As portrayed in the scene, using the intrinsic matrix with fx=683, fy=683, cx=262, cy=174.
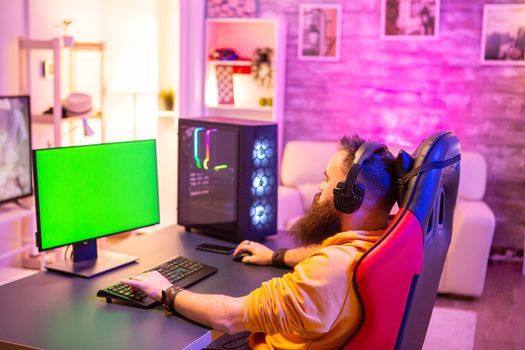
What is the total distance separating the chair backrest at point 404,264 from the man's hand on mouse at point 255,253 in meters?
0.89

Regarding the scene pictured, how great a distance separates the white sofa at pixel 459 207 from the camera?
14.3 feet

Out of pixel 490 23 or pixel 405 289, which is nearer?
pixel 405 289

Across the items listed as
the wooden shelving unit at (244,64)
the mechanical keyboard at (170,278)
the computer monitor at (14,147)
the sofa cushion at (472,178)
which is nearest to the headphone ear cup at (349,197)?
the mechanical keyboard at (170,278)

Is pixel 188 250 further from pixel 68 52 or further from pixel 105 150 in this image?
pixel 68 52

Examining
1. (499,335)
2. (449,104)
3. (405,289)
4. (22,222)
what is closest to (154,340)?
(405,289)

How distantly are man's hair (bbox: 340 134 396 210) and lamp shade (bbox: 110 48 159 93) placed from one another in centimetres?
426

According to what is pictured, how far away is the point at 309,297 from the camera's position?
1643 millimetres

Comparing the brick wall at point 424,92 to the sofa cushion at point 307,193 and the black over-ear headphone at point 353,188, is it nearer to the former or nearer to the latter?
the sofa cushion at point 307,193

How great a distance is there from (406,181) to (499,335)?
262 cm

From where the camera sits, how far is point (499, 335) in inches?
152

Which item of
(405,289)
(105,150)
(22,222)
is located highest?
(105,150)

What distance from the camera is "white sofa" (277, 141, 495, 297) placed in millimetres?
4344

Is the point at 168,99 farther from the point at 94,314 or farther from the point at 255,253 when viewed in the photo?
the point at 94,314

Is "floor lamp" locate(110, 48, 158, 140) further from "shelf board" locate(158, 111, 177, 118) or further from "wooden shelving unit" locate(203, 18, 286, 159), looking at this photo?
"wooden shelving unit" locate(203, 18, 286, 159)
